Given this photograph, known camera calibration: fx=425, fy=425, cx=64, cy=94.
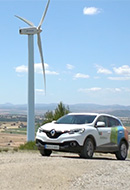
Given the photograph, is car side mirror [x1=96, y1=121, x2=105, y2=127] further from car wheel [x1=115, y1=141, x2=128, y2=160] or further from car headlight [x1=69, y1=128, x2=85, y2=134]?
car wheel [x1=115, y1=141, x2=128, y2=160]

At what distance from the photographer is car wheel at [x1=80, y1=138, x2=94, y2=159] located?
14.0m

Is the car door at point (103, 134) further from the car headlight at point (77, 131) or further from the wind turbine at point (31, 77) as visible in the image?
the wind turbine at point (31, 77)

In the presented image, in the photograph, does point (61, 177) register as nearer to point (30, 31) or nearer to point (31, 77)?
point (31, 77)

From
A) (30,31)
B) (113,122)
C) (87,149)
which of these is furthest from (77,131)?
(30,31)

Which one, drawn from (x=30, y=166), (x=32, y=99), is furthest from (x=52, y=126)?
(x=32, y=99)

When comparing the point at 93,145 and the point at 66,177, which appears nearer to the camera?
the point at 66,177

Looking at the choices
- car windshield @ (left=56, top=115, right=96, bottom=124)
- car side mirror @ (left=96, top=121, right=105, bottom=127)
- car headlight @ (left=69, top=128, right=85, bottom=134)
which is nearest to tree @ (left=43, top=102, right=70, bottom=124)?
car windshield @ (left=56, top=115, right=96, bottom=124)

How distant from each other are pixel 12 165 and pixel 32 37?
889 inches

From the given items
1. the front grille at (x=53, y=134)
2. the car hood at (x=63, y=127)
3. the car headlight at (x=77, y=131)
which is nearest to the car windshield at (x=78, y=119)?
the car hood at (x=63, y=127)

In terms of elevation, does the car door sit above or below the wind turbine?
below

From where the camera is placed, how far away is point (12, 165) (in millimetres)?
10016

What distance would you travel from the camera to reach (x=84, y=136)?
13969 millimetres

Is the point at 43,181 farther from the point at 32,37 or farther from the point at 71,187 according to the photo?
the point at 32,37

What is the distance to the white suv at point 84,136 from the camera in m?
13.8
